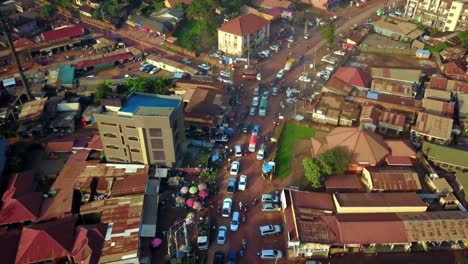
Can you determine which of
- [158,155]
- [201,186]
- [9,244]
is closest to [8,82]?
[158,155]

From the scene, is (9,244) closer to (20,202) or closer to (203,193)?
(20,202)

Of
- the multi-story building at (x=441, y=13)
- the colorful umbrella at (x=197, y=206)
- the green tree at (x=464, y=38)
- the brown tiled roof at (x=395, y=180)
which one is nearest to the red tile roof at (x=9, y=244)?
the colorful umbrella at (x=197, y=206)

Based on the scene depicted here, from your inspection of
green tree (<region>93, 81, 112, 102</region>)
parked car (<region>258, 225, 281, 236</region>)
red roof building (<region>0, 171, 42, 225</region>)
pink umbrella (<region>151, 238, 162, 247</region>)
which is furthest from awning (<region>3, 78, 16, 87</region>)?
parked car (<region>258, 225, 281, 236</region>)

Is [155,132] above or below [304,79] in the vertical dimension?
above

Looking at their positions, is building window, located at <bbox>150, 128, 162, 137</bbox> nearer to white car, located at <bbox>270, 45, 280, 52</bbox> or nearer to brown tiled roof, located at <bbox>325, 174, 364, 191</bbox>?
brown tiled roof, located at <bbox>325, 174, 364, 191</bbox>

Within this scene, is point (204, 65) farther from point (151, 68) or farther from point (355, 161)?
point (355, 161)

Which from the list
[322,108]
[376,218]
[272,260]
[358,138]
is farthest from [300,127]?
[272,260]
